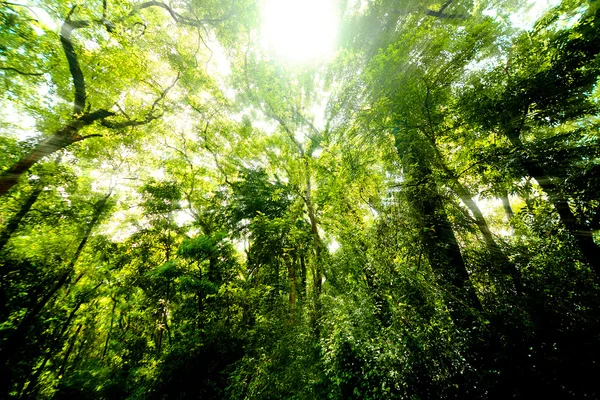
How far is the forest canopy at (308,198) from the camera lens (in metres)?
3.18

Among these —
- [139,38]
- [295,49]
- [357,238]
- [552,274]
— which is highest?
[295,49]

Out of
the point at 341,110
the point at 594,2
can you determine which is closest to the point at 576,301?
the point at 594,2

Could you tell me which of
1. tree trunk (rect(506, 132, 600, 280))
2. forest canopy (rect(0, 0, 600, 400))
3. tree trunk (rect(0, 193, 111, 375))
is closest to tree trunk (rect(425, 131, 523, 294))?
forest canopy (rect(0, 0, 600, 400))

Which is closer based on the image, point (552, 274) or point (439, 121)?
point (552, 274)

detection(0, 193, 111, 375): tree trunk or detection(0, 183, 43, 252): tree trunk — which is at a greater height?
detection(0, 183, 43, 252): tree trunk

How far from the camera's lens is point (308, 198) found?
31.0 ft

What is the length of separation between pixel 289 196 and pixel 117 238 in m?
8.36

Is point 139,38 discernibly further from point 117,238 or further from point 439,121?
point 439,121

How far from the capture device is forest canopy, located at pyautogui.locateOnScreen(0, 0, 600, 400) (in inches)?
125

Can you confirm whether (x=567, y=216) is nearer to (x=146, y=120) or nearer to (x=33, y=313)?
(x=146, y=120)

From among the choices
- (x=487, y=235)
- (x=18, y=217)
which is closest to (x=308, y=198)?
(x=487, y=235)

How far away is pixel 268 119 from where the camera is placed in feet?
32.2

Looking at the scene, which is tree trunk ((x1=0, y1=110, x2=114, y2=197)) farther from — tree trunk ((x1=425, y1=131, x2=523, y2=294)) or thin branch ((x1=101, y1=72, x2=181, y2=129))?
tree trunk ((x1=425, y1=131, x2=523, y2=294))

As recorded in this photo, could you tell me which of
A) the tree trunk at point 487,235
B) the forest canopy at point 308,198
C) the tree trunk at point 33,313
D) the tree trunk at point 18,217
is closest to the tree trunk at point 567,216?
the forest canopy at point 308,198
